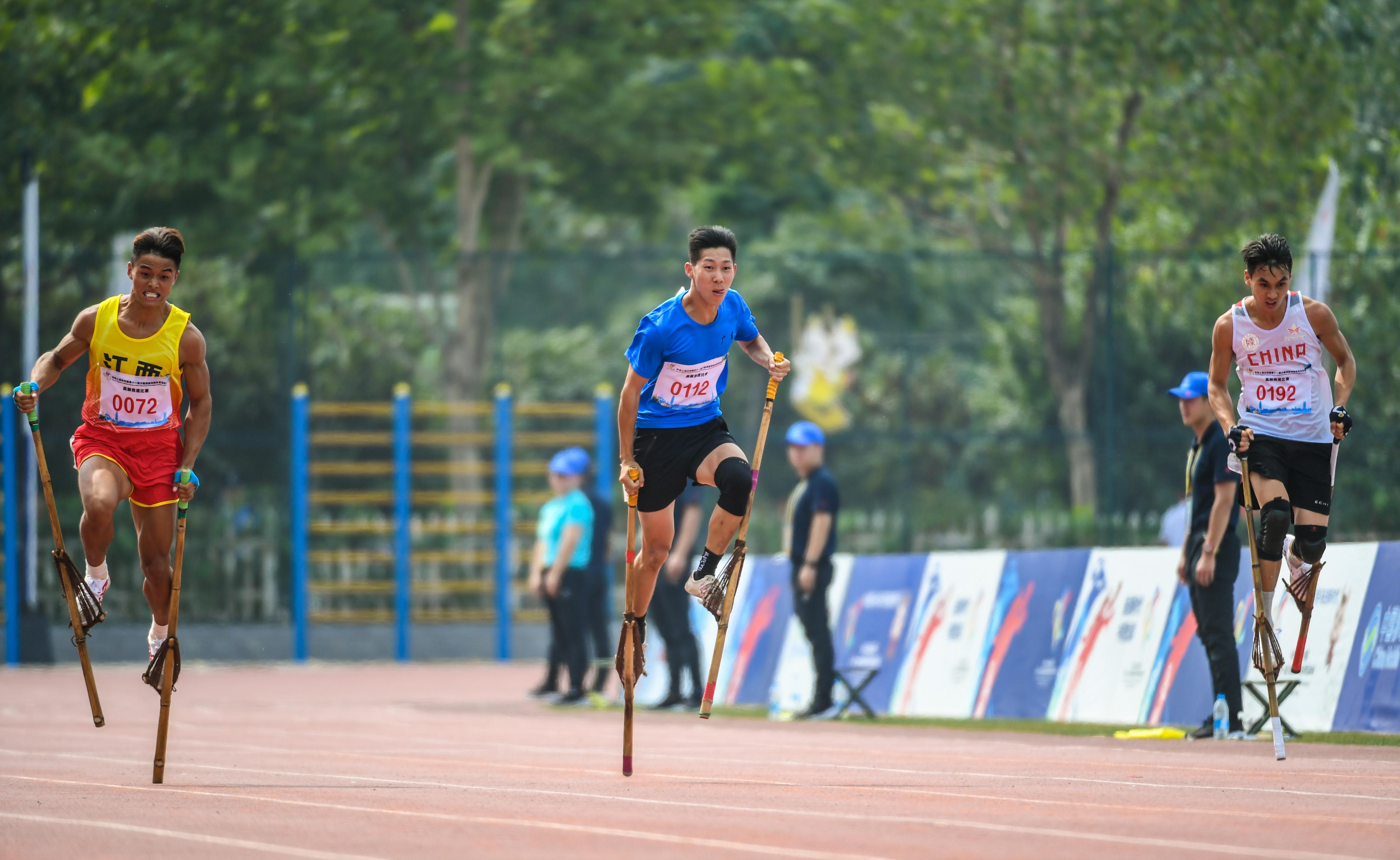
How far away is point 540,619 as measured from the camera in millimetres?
26141

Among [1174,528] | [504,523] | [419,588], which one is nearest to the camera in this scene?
[1174,528]

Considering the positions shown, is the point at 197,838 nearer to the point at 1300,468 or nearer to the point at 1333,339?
the point at 1300,468

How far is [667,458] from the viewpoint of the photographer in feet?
34.2

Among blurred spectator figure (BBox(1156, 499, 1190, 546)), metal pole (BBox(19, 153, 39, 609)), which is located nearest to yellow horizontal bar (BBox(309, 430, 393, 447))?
metal pole (BBox(19, 153, 39, 609))

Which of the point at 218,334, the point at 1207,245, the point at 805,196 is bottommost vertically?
the point at 218,334

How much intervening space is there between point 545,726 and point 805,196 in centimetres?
2399

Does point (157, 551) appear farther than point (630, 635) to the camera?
Yes

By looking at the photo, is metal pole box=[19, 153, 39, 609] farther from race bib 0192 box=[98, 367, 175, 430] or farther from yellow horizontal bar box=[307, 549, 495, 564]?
race bib 0192 box=[98, 367, 175, 430]

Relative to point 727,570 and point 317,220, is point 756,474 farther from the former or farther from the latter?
point 317,220

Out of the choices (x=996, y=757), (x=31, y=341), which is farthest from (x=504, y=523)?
(x=996, y=757)

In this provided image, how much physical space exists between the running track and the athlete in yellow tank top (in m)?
1.40

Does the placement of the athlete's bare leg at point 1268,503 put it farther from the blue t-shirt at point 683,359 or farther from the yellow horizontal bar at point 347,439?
the yellow horizontal bar at point 347,439

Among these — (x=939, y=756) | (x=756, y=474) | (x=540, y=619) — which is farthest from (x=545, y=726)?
(x=540, y=619)

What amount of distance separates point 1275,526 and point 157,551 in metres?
6.34
